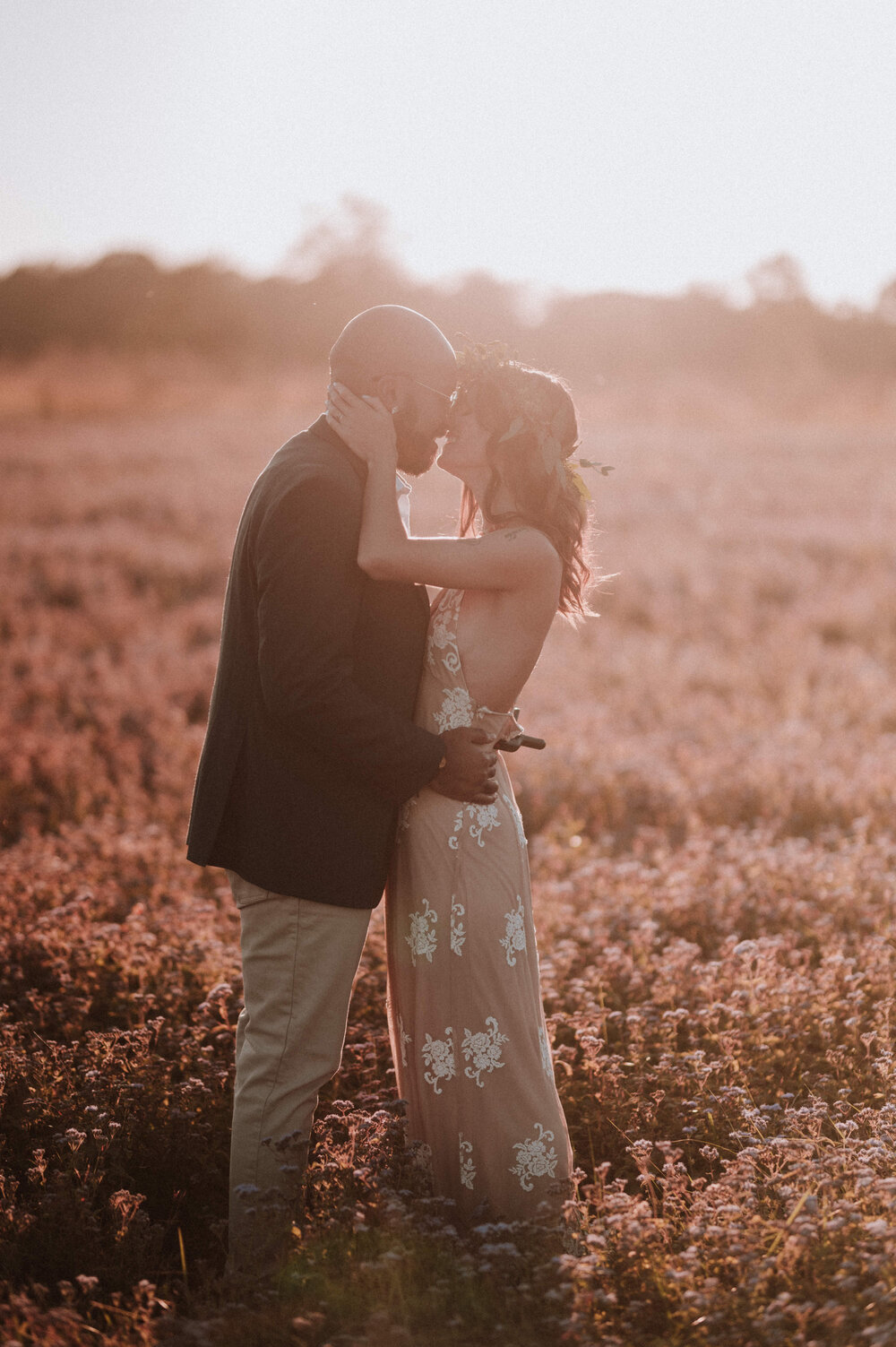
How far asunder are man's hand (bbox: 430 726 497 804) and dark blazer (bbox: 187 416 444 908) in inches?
2.6

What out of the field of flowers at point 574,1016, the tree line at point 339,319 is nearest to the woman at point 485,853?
the field of flowers at point 574,1016

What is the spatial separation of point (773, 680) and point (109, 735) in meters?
6.46

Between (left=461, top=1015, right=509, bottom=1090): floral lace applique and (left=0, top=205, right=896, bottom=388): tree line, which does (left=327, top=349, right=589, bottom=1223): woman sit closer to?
(left=461, top=1015, right=509, bottom=1090): floral lace applique

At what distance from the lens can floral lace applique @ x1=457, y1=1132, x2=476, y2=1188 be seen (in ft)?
11.2

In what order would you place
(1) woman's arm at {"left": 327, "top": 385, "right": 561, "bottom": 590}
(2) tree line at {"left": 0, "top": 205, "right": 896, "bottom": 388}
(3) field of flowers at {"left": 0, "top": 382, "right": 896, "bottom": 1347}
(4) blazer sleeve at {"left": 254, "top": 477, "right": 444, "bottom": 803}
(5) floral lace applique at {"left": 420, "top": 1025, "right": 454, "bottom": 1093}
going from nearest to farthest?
1. (3) field of flowers at {"left": 0, "top": 382, "right": 896, "bottom": 1347}
2. (4) blazer sleeve at {"left": 254, "top": 477, "right": 444, "bottom": 803}
3. (1) woman's arm at {"left": 327, "top": 385, "right": 561, "bottom": 590}
4. (5) floral lace applique at {"left": 420, "top": 1025, "right": 454, "bottom": 1093}
5. (2) tree line at {"left": 0, "top": 205, "right": 896, "bottom": 388}

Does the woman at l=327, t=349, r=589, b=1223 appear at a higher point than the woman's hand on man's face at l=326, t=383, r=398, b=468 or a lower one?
lower

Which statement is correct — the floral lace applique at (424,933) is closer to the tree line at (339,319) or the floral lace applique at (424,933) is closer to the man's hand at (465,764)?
the man's hand at (465,764)

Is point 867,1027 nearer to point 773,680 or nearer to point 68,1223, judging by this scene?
point 68,1223

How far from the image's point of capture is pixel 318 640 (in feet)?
10.2

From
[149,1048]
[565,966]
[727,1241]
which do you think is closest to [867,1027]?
[565,966]

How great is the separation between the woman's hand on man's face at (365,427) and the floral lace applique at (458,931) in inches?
54.8

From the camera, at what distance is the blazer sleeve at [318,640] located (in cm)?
310

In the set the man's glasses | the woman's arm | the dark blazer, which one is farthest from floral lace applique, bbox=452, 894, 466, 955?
the man's glasses

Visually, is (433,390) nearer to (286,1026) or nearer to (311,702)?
(311,702)
